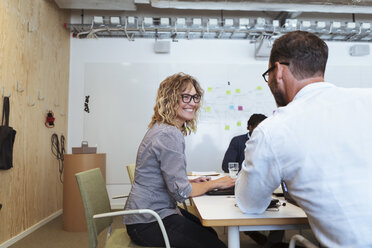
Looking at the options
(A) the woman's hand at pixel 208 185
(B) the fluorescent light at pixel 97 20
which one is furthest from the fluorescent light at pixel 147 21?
(A) the woman's hand at pixel 208 185

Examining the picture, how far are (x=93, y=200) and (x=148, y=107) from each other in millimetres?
3033

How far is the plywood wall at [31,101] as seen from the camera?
2.89 meters

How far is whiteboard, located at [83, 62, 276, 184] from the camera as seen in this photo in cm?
448

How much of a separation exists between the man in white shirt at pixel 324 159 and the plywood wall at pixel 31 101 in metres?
2.70

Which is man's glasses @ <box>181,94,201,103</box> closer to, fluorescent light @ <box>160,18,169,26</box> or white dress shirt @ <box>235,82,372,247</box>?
white dress shirt @ <box>235,82,372,247</box>

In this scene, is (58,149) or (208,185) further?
(58,149)

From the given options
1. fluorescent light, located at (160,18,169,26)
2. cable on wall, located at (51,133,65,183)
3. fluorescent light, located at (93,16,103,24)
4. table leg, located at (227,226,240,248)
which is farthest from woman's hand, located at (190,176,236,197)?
fluorescent light, located at (93,16,103,24)

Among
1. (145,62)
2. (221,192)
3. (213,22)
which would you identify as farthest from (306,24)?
(221,192)

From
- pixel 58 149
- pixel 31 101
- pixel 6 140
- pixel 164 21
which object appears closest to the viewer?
pixel 6 140

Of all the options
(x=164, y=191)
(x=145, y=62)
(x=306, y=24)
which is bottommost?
(x=164, y=191)

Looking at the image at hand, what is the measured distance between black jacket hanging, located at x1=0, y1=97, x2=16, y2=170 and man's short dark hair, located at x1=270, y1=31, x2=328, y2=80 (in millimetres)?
2575

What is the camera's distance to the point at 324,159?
94cm

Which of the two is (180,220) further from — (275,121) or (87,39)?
(87,39)

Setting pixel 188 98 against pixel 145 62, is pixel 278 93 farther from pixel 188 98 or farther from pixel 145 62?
pixel 145 62
